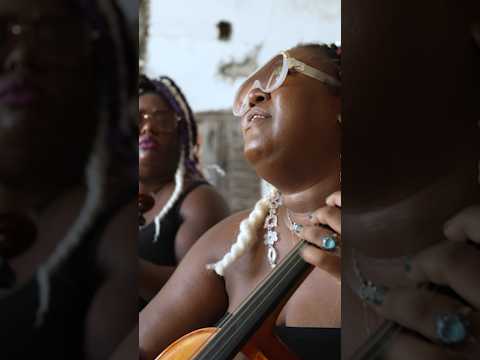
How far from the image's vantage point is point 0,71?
0.43 m

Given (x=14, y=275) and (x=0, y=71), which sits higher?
(x=0, y=71)

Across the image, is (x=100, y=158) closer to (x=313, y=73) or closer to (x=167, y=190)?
(x=167, y=190)

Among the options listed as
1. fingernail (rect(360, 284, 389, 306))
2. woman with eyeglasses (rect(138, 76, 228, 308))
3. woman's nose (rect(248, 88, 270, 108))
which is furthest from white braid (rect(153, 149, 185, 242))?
fingernail (rect(360, 284, 389, 306))

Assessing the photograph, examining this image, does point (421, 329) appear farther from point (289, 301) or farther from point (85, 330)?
point (85, 330)

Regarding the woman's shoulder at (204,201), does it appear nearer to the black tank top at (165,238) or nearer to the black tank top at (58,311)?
the black tank top at (165,238)

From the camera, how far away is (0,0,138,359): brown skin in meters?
0.43

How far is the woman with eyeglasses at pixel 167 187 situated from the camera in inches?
19.6

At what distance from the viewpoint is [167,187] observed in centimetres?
53

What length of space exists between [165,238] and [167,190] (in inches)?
2.1

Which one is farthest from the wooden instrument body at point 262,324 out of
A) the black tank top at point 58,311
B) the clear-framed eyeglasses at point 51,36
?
the clear-framed eyeglasses at point 51,36

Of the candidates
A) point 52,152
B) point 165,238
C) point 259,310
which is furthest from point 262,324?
point 52,152

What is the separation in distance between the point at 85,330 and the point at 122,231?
0.10 metres

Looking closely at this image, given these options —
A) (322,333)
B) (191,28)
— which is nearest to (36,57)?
(191,28)

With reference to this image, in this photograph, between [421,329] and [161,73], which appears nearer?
[421,329]
